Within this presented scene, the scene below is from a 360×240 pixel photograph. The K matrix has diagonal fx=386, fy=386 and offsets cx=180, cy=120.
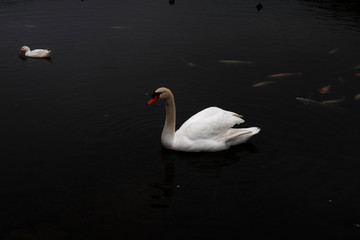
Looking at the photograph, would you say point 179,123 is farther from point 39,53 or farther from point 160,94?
point 39,53

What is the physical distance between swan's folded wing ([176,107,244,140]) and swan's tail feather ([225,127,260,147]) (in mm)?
233

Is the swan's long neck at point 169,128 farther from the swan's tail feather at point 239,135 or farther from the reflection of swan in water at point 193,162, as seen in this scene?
the swan's tail feather at point 239,135

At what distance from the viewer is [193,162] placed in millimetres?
10562

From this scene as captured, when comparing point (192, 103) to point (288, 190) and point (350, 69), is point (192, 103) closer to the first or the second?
point (288, 190)

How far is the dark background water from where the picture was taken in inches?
337

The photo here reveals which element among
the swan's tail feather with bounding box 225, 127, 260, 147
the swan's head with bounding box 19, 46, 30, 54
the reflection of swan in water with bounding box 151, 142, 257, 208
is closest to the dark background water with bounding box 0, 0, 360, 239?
the reflection of swan in water with bounding box 151, 142, 257, 208

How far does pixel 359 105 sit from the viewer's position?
1349 centimetres

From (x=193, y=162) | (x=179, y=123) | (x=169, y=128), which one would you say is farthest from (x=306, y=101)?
(x=169, y=128)

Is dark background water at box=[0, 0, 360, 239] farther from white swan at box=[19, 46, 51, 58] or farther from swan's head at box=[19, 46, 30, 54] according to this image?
swan's head at box=[19, 46, 30, 54]

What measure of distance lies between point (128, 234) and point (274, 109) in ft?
24.6

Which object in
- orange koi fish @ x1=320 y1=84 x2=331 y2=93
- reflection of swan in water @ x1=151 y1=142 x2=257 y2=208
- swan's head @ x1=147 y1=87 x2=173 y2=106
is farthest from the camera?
orange koi fish @ x1=320 y1=84 x2=331 y2=93

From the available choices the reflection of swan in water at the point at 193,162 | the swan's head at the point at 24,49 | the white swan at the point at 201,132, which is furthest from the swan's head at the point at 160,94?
the swan's head at the point at 24,49

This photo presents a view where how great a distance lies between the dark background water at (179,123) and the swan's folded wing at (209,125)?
0.63m

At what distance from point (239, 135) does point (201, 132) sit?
113 centimetres
